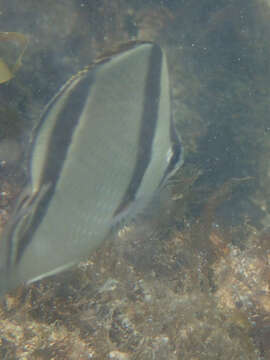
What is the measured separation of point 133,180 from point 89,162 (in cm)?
15

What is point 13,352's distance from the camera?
2.47 m

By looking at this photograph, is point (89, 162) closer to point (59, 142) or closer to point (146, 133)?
point (59, 142)

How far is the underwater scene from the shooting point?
83 centimetres

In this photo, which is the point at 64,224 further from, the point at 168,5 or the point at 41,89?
the point at 168,5

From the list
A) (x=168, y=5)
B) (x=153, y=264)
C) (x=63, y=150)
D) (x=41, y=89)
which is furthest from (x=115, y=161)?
(x=168, y=5)

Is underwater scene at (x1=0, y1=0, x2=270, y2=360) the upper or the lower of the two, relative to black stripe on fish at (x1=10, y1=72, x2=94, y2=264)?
lower

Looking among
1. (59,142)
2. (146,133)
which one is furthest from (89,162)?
(146,133)

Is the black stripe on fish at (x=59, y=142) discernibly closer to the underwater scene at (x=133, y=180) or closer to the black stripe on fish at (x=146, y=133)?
the underwater scene at (x=133, y=180)

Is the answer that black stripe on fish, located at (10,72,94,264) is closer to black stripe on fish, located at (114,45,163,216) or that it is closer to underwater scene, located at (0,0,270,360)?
underwater scene, located at (0,0,270,360)

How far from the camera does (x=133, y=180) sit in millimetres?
898

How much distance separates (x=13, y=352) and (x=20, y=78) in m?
2.91

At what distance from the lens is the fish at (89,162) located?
0.77m

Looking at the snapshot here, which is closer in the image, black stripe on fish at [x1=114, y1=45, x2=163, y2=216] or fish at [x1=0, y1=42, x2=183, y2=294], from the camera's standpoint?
fish at [x1=0, y1=42, x2=183, y2=294]

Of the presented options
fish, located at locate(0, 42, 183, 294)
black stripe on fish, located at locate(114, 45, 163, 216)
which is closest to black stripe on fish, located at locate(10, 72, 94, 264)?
fish, located at locate(0, 42, 183, 294)
